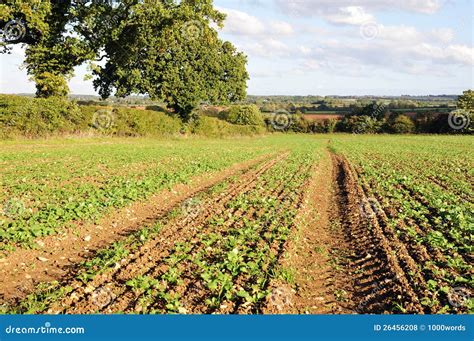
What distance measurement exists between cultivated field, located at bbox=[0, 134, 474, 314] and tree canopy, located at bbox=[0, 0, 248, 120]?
1967 centimetres

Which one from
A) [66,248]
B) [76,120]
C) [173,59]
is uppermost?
[173,59]

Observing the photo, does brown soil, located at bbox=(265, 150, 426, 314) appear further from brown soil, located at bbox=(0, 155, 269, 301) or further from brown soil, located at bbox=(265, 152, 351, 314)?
brown soil, located at bbox=(0, 155, 269, 301)

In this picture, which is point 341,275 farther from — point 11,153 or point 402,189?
point 11,153

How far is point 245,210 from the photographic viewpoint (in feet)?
40.2

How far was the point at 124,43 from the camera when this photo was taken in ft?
121

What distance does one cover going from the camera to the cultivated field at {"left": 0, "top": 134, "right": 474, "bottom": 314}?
6508 mm

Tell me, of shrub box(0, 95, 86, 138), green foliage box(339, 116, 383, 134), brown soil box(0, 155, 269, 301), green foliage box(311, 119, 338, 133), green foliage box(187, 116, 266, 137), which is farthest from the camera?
green foliage box(311, 119, 338, 133)

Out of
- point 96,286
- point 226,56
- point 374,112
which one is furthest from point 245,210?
point 374,112

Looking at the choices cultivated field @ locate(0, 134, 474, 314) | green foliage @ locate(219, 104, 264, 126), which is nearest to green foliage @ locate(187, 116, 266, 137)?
green foliage @ locate(219, 104, 264, 126)

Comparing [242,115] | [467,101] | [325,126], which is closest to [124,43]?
[242,115]

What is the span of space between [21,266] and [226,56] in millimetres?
45336

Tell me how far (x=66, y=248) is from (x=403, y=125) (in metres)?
83.7

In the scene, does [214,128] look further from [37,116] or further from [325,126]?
[325,126]

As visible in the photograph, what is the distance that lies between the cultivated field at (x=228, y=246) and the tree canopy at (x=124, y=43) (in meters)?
19.7
